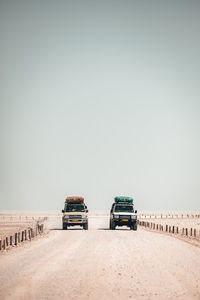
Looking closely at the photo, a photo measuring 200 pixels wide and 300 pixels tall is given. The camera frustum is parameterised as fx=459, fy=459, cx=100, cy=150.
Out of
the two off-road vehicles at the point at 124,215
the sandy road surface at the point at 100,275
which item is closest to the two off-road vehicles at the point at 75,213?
the two off-road vehicles at the point at 124,215

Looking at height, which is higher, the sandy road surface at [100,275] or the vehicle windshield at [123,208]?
the vehicle windshield at [123,208]

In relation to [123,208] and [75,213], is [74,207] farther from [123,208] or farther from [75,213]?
[123,208]

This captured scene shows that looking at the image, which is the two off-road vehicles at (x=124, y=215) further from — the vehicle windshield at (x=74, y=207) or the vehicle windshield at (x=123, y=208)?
the vehicle windshield at (x=74, y=207)

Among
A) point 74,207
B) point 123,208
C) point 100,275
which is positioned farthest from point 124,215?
point 100,275

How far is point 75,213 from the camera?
44.5 m

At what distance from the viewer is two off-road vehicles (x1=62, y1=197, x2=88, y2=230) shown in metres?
44.5

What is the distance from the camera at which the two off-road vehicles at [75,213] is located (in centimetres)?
4447

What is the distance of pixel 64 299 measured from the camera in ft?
35.8

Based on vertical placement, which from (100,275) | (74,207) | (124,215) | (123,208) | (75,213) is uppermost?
(74,207)

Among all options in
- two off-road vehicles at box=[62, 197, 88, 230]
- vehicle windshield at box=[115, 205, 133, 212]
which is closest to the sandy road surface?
two off-road vehicles at box=[62, 197, 88, 230]

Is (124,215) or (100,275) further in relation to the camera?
(124,215)

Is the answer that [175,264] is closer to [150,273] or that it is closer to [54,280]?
[150,273]

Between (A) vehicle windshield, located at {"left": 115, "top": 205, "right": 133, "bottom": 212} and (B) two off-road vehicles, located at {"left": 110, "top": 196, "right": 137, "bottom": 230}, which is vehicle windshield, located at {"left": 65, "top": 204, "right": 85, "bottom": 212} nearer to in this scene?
(B) two off-road vehicles, located at {"left": 110, "top": 196, "right": 137, "bottom": 230}

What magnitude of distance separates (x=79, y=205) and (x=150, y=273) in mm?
30369
